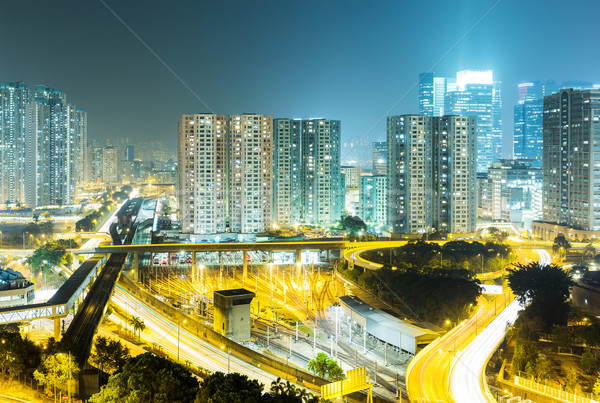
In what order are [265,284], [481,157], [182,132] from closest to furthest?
[265,284], [182,132], [481,157]

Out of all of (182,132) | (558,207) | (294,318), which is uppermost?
(182,132)

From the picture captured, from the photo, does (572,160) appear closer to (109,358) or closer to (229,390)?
(109,358)

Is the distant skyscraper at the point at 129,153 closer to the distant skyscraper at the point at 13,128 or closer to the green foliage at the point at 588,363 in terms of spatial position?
the distant skyscraper at the point at 13,128

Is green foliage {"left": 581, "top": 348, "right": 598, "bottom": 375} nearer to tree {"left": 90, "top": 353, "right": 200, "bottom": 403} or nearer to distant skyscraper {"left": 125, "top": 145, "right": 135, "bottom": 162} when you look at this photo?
tree {"left": 90, "top": 353, "right": 200, "bottom": 403}

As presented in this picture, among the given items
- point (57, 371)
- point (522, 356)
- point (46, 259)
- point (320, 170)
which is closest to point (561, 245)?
point (320, 170)

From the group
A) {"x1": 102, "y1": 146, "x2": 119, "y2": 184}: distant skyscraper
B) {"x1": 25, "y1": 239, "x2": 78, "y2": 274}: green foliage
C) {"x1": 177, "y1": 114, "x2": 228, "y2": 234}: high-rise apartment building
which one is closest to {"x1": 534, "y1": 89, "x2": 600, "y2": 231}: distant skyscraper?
{"x1": 177, "y1": 114, "x2": 228, "y2": 234}: high-rise apartment building

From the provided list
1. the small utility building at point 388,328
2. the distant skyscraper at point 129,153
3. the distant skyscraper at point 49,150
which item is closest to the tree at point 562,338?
the small utility building at point 388,328

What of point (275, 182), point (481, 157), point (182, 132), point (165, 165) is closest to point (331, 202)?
point (275, 182)

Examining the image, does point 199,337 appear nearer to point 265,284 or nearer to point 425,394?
point 425,394
